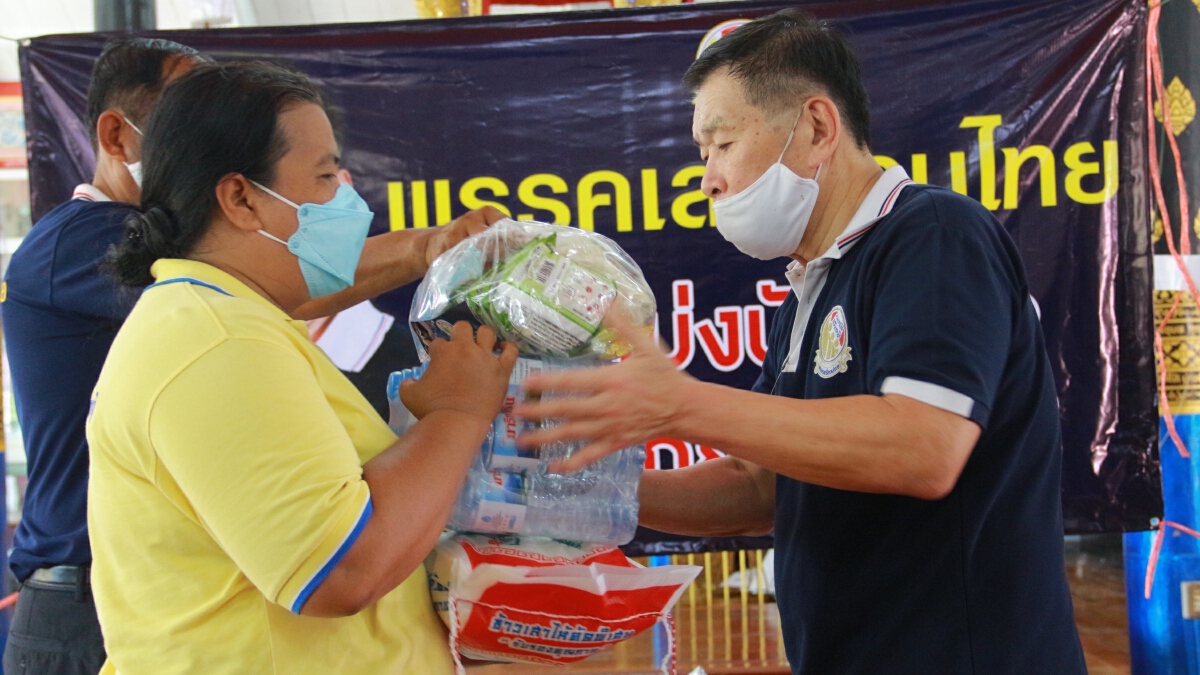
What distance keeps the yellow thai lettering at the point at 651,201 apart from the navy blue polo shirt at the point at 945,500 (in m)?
1.71

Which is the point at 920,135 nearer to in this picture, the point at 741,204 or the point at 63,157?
the point at 741,204

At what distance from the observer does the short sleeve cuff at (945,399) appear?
3.80 feet

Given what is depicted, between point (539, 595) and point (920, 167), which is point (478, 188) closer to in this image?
point (920, 167)

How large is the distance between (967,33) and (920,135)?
14.0 inches

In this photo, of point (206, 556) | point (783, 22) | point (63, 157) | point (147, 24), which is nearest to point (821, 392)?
point (783, 22)

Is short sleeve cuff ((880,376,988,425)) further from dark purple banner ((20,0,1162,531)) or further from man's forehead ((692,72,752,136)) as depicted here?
dark purple banner ((20,0,1162,531))

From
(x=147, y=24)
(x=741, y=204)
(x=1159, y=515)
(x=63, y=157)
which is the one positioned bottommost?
(x=1159, y=515)

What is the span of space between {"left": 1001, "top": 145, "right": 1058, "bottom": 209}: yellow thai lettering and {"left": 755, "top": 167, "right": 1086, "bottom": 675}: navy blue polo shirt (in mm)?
1871

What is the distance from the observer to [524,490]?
127 cm

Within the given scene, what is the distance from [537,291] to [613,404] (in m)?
0.21

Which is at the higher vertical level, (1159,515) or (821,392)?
(821,392)

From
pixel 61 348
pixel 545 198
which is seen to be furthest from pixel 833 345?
pixel 545 198

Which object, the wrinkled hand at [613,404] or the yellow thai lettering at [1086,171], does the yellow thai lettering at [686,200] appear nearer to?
the yellow thai lettering at [1086,171]

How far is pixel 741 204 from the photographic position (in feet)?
5.10
